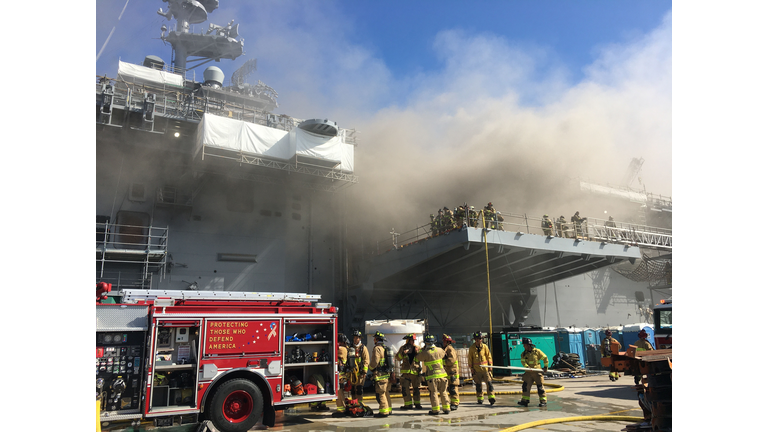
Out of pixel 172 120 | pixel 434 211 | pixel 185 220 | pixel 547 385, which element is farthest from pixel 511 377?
pixel 172 120

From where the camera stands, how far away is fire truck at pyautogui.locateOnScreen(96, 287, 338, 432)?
21.3 ft

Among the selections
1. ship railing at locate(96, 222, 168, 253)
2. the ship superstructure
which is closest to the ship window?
the ship superstructure

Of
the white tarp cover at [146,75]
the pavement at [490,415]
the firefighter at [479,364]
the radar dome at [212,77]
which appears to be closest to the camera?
the pavement at [490,415]

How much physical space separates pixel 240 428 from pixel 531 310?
19.4 meters

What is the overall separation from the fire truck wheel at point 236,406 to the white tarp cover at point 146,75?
21.1 m

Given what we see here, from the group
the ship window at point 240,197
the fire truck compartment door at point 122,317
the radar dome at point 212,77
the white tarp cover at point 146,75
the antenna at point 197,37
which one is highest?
the antenna at point 197,37

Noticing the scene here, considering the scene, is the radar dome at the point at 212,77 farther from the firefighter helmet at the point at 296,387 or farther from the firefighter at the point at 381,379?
the firefighter helmet at the point at 296,387

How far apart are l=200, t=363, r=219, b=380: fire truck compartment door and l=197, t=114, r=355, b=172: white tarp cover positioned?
12.4m

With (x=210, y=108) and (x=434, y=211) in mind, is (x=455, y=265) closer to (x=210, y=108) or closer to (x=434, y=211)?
(x=434, y=211)

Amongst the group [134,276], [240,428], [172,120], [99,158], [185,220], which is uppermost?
[172,120]

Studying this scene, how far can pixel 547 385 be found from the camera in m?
12.3

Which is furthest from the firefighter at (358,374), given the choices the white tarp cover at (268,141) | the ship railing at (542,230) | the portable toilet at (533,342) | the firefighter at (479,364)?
the white tarp cover at (268,141)

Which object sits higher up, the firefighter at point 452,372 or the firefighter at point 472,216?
the firefighter at point 472,216

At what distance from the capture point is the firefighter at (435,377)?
8.29 m
